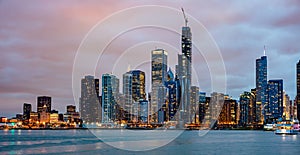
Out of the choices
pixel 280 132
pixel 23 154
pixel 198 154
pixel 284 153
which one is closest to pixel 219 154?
pixel 198 154

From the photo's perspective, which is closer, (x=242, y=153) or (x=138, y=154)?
(x=138, y=154)

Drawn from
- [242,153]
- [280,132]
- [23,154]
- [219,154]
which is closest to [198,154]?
[219,154]

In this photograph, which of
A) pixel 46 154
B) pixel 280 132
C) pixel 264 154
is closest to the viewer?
pixel 46 154

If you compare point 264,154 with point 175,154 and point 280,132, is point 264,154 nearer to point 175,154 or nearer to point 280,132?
point 175,154

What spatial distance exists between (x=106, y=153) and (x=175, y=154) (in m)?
10.5

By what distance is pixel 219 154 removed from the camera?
65.2 m

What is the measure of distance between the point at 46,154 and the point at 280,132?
135835 millimetres

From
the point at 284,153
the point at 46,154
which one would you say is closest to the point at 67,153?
the point at 46,154

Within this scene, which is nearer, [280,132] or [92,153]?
[92,153]

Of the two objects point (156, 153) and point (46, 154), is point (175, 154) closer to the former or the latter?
point (156, 153)

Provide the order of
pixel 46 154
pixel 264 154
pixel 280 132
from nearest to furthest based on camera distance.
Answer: pixel 46 154 < pixel 264 154 < pixel 280 132

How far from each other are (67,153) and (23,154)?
656cm

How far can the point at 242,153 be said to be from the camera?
6769 centimetres

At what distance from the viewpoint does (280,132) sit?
17700 cm
